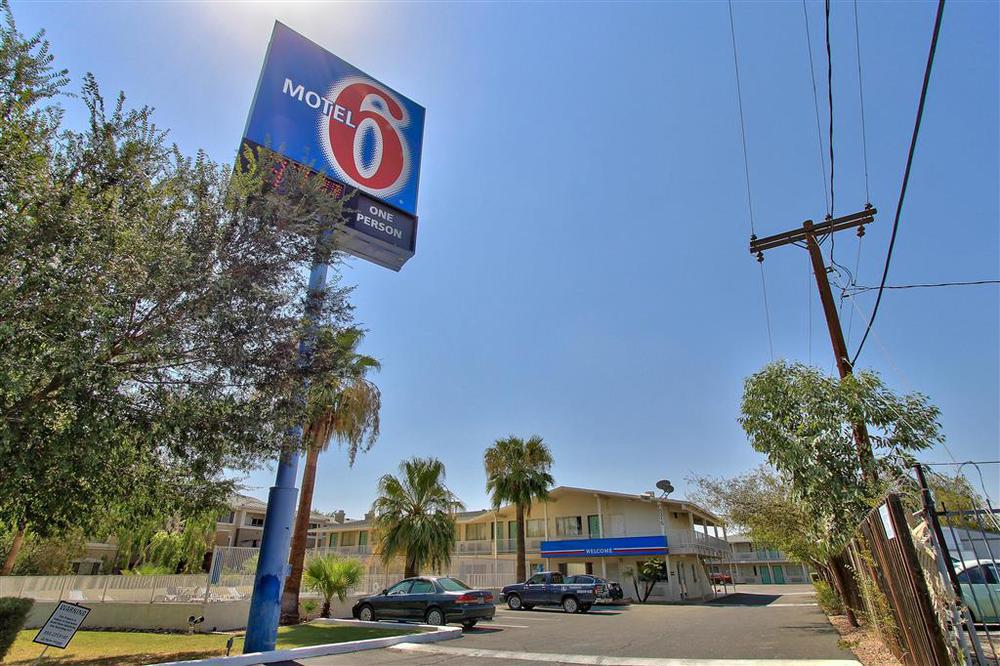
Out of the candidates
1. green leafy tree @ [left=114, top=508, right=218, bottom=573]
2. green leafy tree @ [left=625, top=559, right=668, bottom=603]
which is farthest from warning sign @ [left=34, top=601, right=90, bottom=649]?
green leafy tree @ [left=625, top=559, right=668, bottom=603]

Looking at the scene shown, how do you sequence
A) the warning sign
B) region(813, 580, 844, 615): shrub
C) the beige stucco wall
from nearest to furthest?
the warning sign < the beige stucco wall < region(813, 580, 844, 615): shrub

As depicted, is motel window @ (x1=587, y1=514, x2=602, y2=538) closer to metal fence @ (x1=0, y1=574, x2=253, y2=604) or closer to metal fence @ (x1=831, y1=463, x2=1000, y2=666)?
metal fence @ (x1=0, y1=574, x2=253, y2=604)

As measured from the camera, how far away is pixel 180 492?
878 cm

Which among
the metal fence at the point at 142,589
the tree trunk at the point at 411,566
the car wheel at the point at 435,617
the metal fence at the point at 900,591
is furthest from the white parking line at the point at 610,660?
the tree trunk at the point at 411,566

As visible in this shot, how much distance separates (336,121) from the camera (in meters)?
14.9

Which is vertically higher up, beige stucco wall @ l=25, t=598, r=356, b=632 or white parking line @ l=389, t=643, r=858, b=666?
beige stucco wall @ l=25, t=598, r=356, b=632

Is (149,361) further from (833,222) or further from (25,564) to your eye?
(25,564)

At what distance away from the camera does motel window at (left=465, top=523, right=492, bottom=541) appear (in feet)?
148

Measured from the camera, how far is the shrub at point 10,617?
9086 mm

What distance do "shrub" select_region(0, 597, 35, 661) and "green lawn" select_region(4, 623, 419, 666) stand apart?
0.65m

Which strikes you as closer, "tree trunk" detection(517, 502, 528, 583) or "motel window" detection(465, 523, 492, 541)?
"tree trunk" detection(517, 502, 528, 583)

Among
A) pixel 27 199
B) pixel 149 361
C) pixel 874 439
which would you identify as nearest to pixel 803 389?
pixel 874 439

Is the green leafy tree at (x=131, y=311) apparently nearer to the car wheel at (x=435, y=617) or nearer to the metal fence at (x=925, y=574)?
the metal fence at (x=925, y=574)

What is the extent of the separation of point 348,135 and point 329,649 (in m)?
12.7
